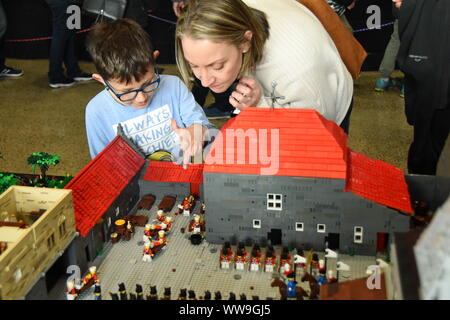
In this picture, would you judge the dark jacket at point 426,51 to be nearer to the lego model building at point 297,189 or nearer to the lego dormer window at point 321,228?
the lego model building at point 297,189

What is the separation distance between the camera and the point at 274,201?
203 cm

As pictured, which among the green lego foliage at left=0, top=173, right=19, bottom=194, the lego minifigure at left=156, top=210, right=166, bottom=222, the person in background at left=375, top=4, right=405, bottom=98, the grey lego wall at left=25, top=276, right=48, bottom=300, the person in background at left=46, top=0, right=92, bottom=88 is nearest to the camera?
the grey lego wall at left=25, top=276, right=48, bottom=300

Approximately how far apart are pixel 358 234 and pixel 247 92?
668mm

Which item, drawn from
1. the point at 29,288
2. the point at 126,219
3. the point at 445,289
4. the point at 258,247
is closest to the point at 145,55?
the point at 126,219

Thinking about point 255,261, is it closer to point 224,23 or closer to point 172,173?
point 172,173

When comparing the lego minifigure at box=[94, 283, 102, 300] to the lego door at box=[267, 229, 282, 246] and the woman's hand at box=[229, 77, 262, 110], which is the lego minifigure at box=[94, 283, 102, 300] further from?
the woman's hand at box=[229, 77, 262, 110]

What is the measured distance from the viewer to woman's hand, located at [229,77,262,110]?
7.05ft

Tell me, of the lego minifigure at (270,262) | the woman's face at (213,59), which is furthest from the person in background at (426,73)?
the lego minifigure at (270,262)

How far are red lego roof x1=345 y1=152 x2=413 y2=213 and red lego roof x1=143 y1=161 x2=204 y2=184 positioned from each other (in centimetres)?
65

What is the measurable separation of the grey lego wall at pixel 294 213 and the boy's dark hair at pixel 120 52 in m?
0.65

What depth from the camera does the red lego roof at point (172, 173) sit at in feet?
7.78

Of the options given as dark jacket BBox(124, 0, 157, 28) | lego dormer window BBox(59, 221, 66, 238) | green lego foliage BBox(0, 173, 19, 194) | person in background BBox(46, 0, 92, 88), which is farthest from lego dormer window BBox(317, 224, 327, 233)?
person in background BBox(46, 0, 92, 88)

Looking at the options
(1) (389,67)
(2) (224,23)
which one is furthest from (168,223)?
(1) (389,67)
